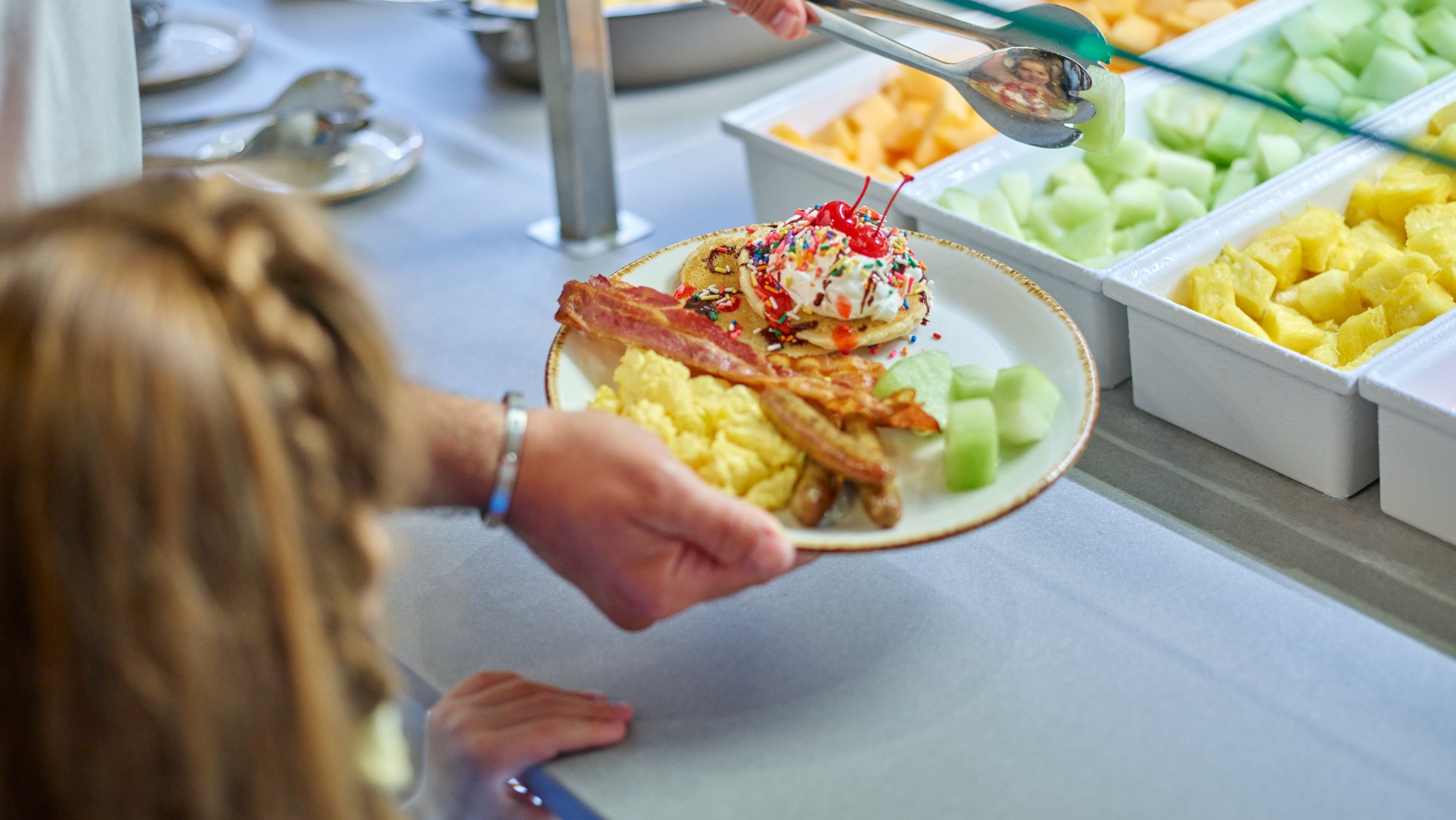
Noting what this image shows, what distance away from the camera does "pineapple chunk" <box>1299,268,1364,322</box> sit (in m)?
1.05

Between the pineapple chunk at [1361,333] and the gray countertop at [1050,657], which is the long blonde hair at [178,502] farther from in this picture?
the pineapple chunk at [1361,333]

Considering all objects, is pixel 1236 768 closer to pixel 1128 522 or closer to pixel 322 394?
pixel 1128 522

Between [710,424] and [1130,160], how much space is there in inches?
26.4

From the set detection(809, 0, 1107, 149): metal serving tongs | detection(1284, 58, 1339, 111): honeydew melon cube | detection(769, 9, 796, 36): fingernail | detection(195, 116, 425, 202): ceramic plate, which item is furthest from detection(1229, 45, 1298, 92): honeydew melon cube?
detection(195, 116, 425, 202): ceramic plate

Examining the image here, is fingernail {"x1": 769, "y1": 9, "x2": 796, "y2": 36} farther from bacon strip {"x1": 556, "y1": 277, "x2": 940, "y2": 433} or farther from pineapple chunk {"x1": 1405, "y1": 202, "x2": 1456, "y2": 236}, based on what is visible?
pineapple chunk {"x1": 1405, "y1": 202, "x2": 1456, "y2": 236}

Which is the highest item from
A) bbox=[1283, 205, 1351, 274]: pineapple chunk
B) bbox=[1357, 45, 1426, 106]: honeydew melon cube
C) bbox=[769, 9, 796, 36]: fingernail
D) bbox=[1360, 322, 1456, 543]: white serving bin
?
bbox=[769, 9, 796, 36]: fingernail

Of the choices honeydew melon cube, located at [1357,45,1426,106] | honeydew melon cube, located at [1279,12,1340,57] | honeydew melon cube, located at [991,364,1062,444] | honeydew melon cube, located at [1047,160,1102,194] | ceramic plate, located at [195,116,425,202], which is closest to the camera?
honeydew melon cube, located at [991,364,1062,444]

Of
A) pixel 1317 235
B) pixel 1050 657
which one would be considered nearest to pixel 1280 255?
pixel 1317 235

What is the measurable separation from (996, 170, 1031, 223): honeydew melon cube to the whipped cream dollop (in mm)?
265

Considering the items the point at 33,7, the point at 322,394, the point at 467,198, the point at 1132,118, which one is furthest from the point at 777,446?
the point at 467,198

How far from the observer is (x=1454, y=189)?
3.72ft

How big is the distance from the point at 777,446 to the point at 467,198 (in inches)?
35.4

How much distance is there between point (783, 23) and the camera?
1067 mm

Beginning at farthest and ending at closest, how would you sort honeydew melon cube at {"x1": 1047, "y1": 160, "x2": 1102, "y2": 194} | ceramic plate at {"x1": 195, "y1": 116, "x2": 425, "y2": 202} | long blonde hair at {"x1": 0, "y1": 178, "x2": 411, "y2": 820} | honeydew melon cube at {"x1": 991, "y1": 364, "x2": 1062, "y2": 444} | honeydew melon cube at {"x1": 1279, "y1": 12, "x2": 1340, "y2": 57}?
ceramic plate at {"x1": 195, "y1": 116, "x2": 425, "y2": 202}, honeydew melon cube at {"x1": 1047, "y1": 160, "x2": 1102, "y2": 194}, honeydew melon cube at {"x1": 1279, "y1": 12, "x2": 1340, "y2": 57}, honeydew melon cube at {"x1": 991, "y1": 364, "x2": 1062, "y2": 444}, long blonde hair at {"x1": 0, "y1": 178, "x2": 411, "y2": 820}
